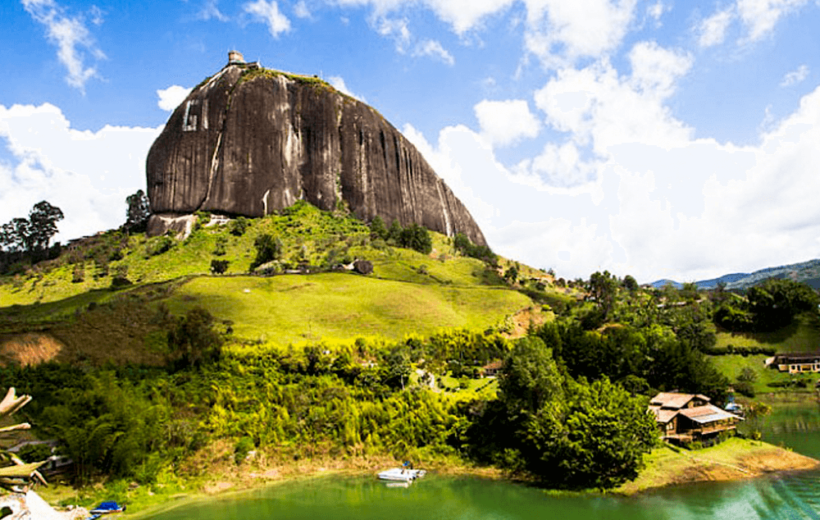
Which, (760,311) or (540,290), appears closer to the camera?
(760,311)

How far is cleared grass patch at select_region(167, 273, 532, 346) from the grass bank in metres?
31.1

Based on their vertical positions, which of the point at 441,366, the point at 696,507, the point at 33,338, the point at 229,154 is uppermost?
the point at 229,154

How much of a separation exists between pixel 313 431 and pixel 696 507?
26660mm

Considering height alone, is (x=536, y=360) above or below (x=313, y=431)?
above

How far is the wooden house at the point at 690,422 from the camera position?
4034cm

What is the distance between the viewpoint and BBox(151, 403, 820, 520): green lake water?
28844mm

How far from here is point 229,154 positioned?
392 ft

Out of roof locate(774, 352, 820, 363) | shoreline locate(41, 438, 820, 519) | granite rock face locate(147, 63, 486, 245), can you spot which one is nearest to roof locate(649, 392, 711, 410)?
shoreline locate(41, 438, 820, 519)

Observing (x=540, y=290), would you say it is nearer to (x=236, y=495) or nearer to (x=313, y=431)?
(x=313, y=431)

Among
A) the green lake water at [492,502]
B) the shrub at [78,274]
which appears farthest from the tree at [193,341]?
the shrub at [78,274]

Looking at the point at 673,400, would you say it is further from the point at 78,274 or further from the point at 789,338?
the point at 78,274

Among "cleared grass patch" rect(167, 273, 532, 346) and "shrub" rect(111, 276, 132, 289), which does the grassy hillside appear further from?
"shrub" rect(111, 276, 132, 289)

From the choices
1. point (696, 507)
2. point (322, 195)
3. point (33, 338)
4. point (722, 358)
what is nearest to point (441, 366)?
point (696, 507)

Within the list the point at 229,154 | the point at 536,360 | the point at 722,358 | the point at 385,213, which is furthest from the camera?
the point at 385,213
